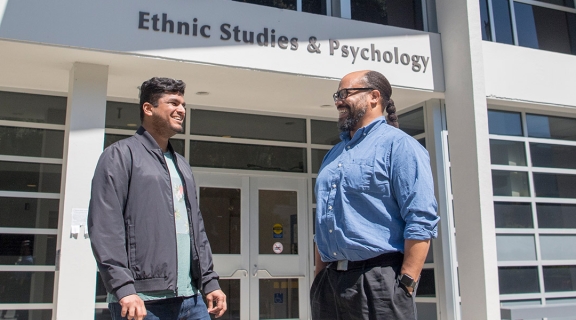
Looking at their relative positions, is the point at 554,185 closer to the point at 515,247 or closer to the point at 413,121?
the point at 515,247

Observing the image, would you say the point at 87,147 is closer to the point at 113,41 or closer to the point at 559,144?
the point at 113,41

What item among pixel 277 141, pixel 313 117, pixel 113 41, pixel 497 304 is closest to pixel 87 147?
pixel 113 41

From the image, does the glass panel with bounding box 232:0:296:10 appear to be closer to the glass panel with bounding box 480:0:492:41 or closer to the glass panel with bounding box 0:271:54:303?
the glass panel with bounding box 480:0:492:41

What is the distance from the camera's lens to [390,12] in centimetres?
875

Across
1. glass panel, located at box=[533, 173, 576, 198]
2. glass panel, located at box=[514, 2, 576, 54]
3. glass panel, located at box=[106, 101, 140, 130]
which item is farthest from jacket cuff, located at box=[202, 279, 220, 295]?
glass panel, located at box=[514, 2, 576, 54]

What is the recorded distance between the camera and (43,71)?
7.16 meters

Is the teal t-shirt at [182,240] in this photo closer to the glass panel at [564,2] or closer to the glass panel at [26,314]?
the glass panel at [26,314]

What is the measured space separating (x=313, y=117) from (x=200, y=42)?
126 inches

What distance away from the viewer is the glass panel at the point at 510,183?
28.3 ft

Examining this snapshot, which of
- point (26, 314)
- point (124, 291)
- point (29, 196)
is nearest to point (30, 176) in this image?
point (29, 196)

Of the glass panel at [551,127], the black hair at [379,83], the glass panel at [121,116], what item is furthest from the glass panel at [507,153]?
the black hair at [379,83]

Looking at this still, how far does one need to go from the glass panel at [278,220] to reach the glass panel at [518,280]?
3028mm

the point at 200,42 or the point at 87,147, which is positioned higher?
the point at 200,42

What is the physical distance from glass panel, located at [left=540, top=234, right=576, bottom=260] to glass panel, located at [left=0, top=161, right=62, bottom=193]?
22.7ft
